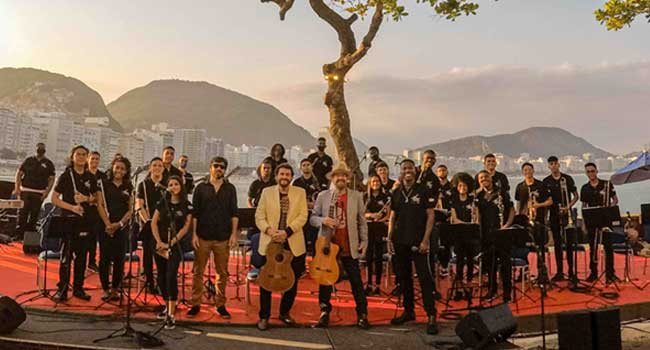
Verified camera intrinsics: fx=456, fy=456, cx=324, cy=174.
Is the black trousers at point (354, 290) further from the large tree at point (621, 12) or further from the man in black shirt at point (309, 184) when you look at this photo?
the large tree at point (621, 12)

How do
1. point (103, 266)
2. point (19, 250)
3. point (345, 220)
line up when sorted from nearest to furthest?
point (345, 220) < point (103, 266) < point (19, 250)

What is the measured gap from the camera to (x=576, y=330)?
13.3 ft

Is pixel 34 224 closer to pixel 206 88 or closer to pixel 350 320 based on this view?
pixel 350 320

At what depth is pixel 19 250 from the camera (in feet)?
33.5

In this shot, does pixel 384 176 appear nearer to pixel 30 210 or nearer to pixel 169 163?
pixel 169 163

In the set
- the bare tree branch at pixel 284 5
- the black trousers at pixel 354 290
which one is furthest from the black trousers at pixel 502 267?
the bare tree branch at pixel 284 5

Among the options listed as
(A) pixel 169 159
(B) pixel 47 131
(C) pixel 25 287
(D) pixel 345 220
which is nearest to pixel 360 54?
(A) pixel 169 159

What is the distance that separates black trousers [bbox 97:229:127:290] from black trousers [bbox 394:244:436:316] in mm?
3601

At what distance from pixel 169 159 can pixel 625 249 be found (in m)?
7.61

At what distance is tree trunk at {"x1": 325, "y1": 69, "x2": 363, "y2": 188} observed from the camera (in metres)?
9.43

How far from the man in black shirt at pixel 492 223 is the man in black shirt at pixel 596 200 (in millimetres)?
1639

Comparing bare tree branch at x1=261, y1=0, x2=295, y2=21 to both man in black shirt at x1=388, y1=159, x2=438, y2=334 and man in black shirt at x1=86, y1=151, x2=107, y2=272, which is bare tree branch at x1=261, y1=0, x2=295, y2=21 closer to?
man in black shirt at x1=86, y1=151, x2=107, y2=272

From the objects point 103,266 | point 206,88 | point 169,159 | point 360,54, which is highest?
point 206,88

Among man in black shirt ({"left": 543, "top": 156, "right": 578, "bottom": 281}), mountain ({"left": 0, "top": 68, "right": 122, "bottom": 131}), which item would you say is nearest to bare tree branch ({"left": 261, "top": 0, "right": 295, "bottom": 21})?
man in black shirt ({"left": 543, "top": 156, "right": 578, "bottom": 281})
